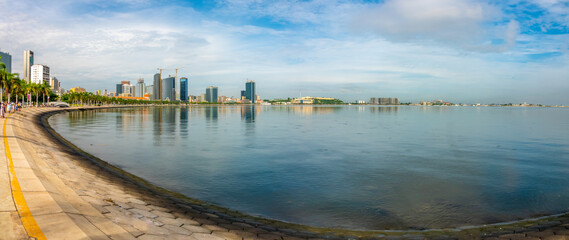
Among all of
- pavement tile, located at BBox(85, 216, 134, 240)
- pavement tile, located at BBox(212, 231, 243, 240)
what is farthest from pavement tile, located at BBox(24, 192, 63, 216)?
pavement tile, located at BBox(212, 231, 243, 240)

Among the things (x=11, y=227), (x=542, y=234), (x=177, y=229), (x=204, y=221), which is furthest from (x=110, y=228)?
(x=542, y=234)

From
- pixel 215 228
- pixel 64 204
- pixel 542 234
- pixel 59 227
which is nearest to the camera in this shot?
pixel 59 227

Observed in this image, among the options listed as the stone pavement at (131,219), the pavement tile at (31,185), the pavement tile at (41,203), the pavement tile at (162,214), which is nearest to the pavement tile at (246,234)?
the stone pavement at (131,219)

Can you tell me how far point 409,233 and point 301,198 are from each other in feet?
20.6

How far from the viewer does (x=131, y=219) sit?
10.8 metres

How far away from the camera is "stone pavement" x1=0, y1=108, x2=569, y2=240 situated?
354 inches

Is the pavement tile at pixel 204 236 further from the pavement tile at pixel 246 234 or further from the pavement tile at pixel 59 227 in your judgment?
the pavement tile at pixel 59 227

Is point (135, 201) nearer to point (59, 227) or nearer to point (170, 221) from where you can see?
point (170, 221)

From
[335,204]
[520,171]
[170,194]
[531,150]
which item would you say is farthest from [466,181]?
[531,150]

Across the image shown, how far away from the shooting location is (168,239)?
931 centimetres

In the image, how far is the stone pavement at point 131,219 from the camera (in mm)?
8992

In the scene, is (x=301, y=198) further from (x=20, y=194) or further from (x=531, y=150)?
(x=531, y=150)

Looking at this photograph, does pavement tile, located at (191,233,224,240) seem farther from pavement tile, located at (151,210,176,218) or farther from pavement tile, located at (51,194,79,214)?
pavement tile, located at (51,194,79,214)

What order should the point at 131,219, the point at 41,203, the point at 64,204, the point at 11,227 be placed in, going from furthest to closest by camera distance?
the point at 131,219 < the point at 64,204 < the point at 41,203 < the point at 11,227
